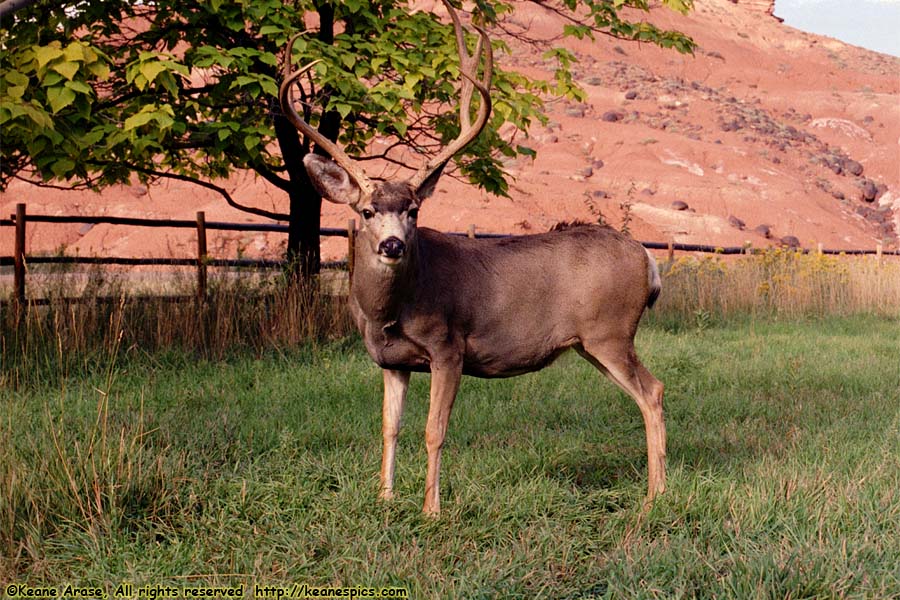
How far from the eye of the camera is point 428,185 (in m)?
4.56

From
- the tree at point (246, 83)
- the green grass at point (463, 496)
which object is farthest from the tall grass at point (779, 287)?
the green grass at point (463, 496)

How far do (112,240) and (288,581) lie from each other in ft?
99.5

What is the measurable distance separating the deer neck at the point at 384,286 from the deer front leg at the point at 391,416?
47cm

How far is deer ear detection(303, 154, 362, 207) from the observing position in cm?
449

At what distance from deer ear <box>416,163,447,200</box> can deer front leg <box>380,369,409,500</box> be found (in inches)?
39.6

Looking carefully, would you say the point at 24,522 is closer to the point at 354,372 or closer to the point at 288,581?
the point at 288,581

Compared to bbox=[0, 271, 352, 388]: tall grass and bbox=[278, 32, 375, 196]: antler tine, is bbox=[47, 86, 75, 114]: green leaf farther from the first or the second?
bbox=[0, 271, 352, 388]: tall grass

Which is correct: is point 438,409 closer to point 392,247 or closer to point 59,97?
point 392,247

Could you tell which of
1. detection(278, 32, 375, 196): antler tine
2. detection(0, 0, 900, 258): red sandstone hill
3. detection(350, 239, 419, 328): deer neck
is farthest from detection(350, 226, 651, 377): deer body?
detection(0, 0, 900, 258): red sandstone hill

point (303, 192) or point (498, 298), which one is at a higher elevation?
point (303, 192)

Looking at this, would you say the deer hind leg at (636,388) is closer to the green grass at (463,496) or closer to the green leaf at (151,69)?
the green grass at (463,496)

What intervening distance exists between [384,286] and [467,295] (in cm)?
57

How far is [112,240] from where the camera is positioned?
31453 millimetres

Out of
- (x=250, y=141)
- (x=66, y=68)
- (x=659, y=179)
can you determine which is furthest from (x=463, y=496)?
(x=659, y=179)
